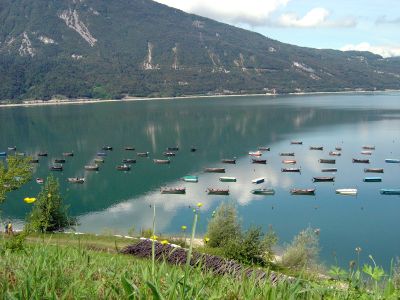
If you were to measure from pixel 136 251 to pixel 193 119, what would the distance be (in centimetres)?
12578

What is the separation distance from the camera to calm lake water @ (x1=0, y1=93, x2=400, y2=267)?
48844 mm

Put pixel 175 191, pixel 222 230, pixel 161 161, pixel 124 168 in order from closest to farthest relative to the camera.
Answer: pixel 222 230 < pixel 175 191 < pixel 124 168 < pixel 161 161

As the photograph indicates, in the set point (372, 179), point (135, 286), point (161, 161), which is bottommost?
point (372, 179)

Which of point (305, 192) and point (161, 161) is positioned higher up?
point (161, 161)

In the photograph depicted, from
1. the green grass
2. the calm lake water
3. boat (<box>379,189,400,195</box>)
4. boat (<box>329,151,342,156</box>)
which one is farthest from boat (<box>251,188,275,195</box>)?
the green grass

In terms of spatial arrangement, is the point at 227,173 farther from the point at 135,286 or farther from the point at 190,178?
the point at 135,286

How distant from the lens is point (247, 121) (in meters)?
142

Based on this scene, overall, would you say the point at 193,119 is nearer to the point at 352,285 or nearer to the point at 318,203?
the point at 318,203

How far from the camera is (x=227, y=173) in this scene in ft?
247

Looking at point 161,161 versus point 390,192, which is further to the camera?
point 161,161

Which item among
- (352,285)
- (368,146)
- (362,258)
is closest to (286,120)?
(368,146)

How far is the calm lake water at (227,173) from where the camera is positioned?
160ft

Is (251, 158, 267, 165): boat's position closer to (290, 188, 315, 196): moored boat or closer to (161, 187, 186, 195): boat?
(290, 188, 315, 196): moored boat

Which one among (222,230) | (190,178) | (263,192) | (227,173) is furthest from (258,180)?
(222,230)
